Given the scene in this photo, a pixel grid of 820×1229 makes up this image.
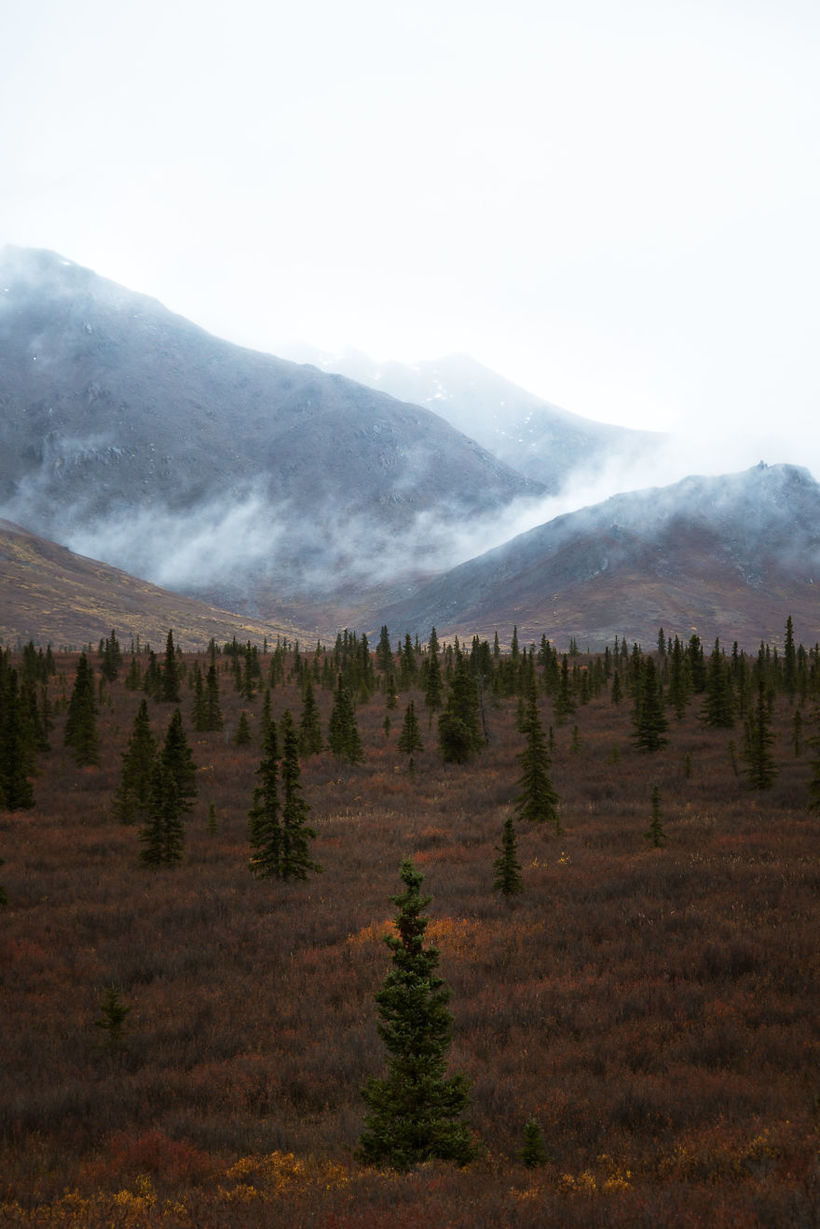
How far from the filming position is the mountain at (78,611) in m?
142

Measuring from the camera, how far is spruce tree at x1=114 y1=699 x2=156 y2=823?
31.6 meters

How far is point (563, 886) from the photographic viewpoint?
21.4 metres

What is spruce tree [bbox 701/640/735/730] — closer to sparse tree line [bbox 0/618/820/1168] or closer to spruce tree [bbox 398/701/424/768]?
sparse tree line [bbox 0/618/820/1168]

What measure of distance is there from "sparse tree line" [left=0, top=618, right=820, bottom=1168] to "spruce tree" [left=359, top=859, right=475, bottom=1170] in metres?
0.02

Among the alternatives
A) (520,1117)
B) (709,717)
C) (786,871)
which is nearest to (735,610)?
(709,717)

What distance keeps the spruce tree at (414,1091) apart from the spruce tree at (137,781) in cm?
2475

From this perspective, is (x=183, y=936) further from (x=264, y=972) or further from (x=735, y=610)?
(x=735, y=610)

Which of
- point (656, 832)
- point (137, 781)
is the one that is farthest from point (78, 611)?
point (656, 832)

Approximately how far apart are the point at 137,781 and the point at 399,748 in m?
15.8

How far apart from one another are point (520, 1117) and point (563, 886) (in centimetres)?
1149

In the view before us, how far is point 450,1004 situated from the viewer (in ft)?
47.5

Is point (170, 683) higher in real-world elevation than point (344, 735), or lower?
higher

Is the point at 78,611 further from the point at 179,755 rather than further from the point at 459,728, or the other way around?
the point at 179,755

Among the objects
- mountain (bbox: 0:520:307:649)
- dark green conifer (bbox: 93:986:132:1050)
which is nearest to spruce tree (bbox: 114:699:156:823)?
dark green conifer (bbox: 93:986:132:1050)
